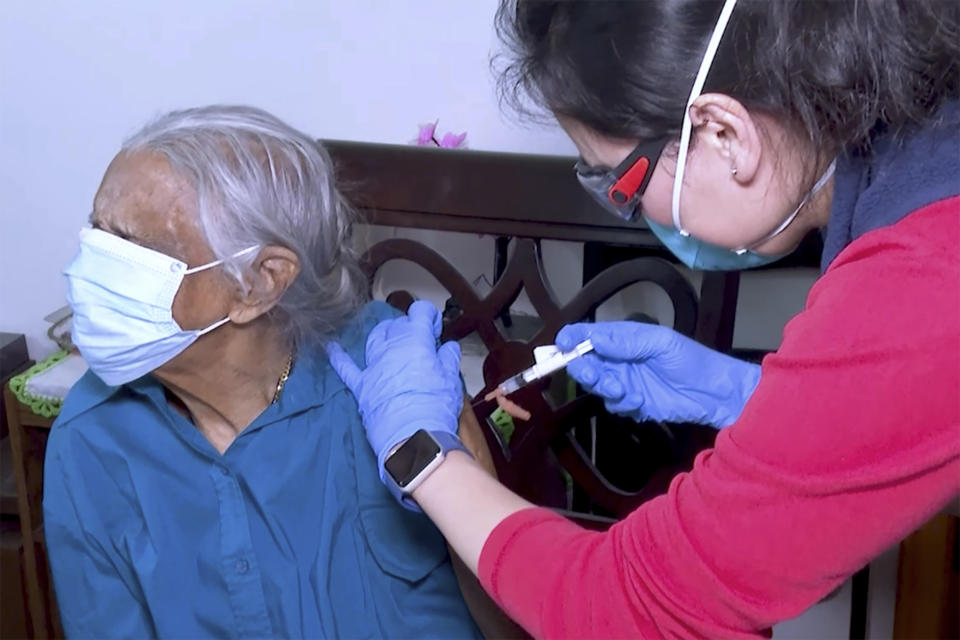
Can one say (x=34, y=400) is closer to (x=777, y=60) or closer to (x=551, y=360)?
(x=551, y=360)

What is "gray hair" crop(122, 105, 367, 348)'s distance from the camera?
4.18ft

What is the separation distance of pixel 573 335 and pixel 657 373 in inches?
5.5

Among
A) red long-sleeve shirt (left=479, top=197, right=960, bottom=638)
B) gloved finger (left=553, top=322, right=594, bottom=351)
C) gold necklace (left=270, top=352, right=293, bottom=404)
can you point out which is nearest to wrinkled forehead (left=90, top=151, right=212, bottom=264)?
gold necklace (left=270, top=352, right=293, bottom=404)

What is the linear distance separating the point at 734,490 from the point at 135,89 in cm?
155

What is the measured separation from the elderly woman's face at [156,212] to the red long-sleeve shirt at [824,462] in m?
0.69

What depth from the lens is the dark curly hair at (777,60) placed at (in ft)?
2.76

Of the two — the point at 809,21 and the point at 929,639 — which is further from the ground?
the point at 809,21

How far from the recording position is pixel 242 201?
50.3 inches

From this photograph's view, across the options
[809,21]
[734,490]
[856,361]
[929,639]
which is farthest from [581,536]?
[929,639]

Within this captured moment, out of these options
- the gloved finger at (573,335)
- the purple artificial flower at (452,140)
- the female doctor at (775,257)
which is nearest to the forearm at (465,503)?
the female doctor at (775,257)

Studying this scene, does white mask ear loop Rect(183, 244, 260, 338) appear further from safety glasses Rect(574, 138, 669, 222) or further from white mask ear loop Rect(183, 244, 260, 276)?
safety glasses Rect(574, 138, 669, 222)

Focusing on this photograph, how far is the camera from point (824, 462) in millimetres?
795

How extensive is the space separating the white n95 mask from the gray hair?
0.14 feet

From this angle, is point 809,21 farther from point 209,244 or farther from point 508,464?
point 508,464
